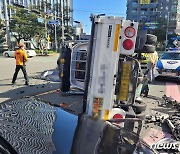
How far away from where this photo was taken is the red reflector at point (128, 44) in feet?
7.64

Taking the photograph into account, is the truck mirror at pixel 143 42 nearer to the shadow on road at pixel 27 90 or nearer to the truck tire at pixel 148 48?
the truck tire at pixel 148 48

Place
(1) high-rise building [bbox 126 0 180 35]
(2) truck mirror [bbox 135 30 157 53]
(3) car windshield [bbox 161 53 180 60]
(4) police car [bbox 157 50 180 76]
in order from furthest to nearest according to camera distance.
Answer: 1. (1) high-rise building [bbox 126 0 180 35]
2. (3) car windshield [bbox 161 53 180 60]
3. (4) police car [bbox 157 50 180 76]
4. (2) truck mirror [bbox 135 30 157 53]

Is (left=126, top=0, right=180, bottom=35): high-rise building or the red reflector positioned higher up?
(left=126, top=0, right=180, bottom=35): high-rise building

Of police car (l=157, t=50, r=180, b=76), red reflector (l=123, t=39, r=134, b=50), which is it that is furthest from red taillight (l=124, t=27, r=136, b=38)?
police car (l=157, t=50, r=180, b=76)

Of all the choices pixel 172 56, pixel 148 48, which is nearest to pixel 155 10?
pixel 172 56

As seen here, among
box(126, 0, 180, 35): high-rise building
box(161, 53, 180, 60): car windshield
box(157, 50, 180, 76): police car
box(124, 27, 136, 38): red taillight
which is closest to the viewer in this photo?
box(124, 27, 136, 38): red taillight

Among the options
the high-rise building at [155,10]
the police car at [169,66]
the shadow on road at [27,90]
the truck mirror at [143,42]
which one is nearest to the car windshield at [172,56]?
the police car at [169,66]

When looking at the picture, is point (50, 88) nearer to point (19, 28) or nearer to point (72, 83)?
point (72, 83)

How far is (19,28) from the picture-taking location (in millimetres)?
35938

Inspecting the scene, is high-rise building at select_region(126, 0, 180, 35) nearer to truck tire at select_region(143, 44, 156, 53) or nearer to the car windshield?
the car windshield

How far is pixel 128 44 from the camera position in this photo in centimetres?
235

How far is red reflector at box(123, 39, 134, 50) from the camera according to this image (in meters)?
2.33

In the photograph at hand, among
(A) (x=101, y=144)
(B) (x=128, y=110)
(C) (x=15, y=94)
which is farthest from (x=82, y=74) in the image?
(C) (x=15, y=94)

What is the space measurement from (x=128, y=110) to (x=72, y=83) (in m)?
1.79
